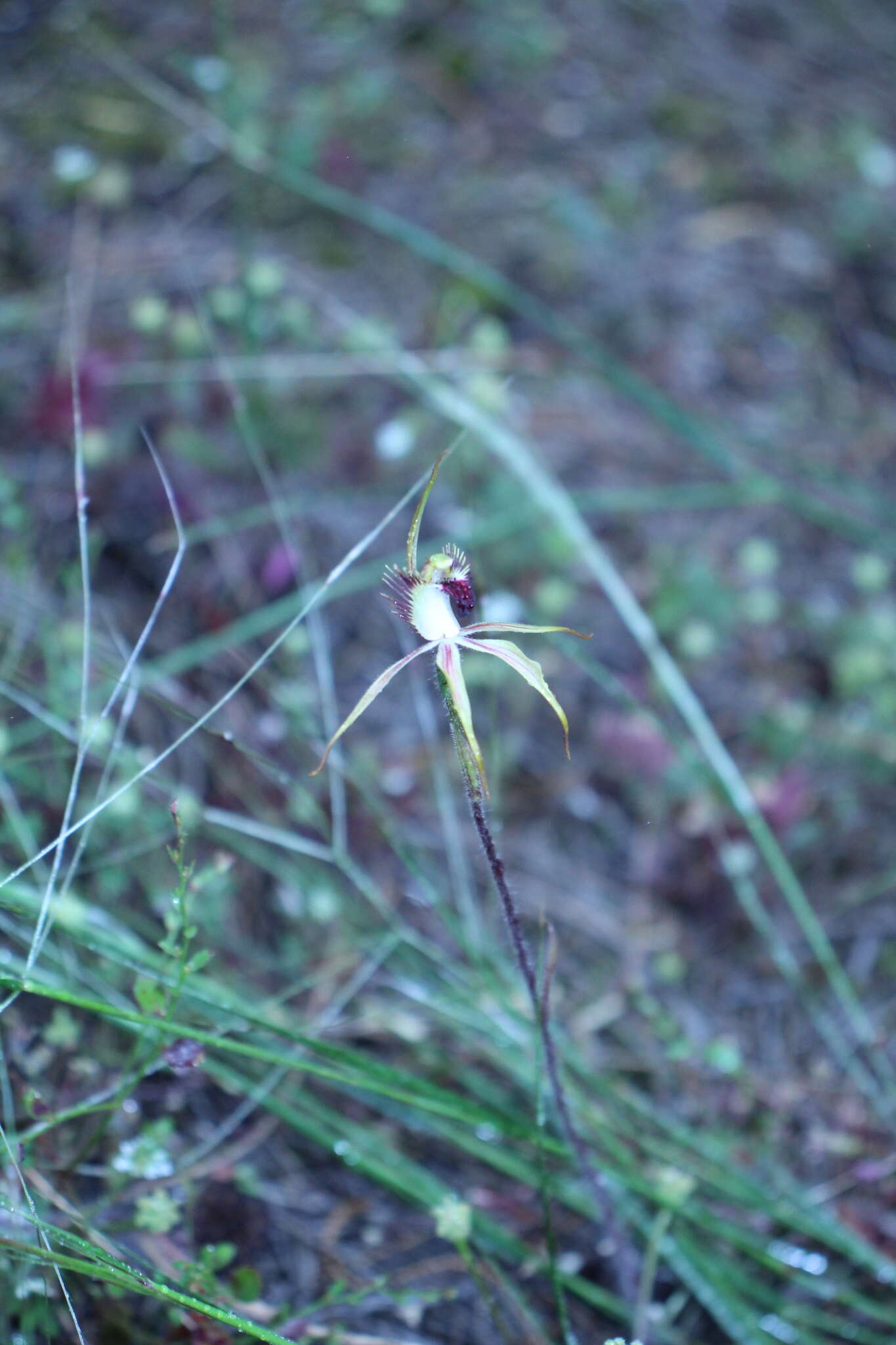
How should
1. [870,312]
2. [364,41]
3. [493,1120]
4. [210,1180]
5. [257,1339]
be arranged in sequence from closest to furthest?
[257,1339] → [493,1120] → [210,1180] → [870,312] → [364,41]

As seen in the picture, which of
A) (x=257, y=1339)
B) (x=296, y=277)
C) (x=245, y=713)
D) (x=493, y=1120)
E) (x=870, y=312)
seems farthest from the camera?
(x=870, y=312)

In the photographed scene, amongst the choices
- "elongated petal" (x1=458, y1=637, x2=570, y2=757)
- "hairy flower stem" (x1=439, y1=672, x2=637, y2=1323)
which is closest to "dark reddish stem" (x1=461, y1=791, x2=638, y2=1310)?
"hairy flower stem" (x1=439, y1=672, x2=637, y2=1323)

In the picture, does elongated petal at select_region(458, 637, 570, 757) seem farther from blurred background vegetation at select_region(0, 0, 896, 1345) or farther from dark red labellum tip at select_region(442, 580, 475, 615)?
blurred background vegetation at select_region(0, 0, 896, 1345)

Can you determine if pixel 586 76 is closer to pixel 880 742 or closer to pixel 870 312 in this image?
pixel 870 312

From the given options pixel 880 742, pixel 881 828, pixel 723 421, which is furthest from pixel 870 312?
pixel 881 828

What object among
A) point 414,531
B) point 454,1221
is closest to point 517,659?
point 414,531

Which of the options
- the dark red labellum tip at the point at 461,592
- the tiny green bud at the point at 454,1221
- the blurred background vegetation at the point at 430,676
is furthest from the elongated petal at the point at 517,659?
the tiny green bud at the point at 454,1221

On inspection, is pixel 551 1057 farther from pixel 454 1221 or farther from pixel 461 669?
pixel 461 669

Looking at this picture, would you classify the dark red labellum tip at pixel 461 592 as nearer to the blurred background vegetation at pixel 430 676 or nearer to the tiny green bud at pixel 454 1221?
the blurred background vegetation at pixel 430 676
